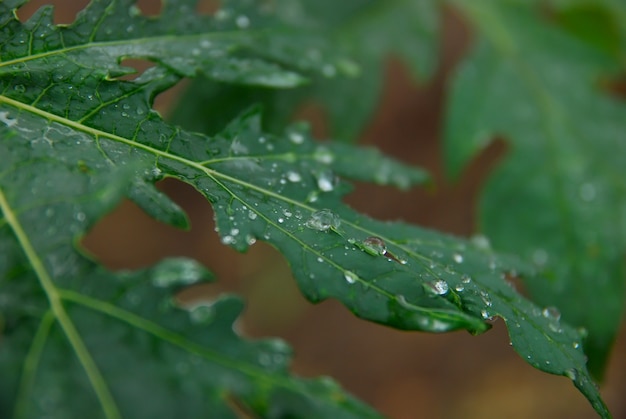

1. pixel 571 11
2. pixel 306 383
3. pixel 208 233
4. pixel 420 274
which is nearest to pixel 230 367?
pixel 306 383

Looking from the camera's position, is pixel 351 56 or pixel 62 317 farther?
pixel 351 56

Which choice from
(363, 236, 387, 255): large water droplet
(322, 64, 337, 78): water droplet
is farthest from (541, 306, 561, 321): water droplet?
(322, 64, 337, 78): water droplet

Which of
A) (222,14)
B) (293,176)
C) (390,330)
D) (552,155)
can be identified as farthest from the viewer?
(390,330)

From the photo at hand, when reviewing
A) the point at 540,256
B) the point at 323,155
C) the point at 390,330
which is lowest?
the point at 390,330

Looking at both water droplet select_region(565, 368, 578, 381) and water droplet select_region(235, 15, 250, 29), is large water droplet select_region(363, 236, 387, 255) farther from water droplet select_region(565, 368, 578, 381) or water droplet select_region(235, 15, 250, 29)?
water droplet select_region(235, 15, 250, 29)

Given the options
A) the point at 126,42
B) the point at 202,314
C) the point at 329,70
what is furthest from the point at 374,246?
the point at 329,70

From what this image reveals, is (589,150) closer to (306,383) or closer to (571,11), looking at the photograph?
(571,11)

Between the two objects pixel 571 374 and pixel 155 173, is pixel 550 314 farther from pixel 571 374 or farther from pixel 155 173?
pixel 155 173
